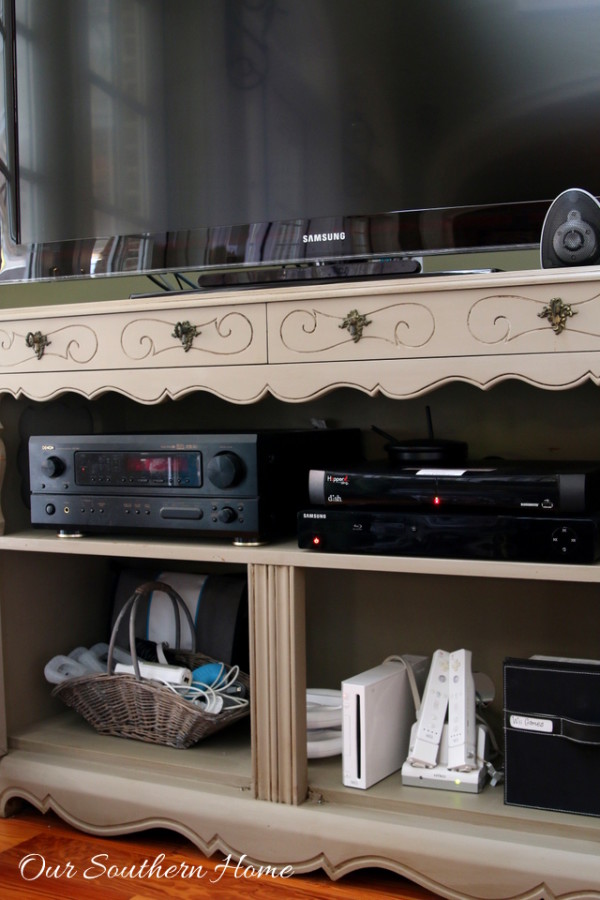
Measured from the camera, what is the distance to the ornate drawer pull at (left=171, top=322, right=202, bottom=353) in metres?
1.36

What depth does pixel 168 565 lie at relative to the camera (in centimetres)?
186

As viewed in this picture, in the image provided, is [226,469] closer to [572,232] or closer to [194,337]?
[194,337]

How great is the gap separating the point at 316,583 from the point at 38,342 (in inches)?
26.0

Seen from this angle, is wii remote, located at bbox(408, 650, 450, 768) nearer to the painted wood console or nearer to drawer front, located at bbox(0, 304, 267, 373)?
the painted wood console

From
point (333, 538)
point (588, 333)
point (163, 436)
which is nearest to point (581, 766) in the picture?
point (333, 538)

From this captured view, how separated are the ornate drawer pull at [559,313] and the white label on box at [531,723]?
1.68 ft

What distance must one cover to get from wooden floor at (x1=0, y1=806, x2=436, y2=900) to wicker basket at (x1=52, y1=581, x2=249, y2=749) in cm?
16

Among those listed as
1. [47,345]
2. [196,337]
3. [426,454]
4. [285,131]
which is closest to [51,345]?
[47,345]

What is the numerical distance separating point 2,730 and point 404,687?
26.7 inches

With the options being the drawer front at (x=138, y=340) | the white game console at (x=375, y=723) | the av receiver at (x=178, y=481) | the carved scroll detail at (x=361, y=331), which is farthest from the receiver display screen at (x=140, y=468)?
the white game console at (x=375, y=723)

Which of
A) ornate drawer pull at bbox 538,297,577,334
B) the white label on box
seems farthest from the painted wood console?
the white label on box

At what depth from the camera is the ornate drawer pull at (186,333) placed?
53.7 inches

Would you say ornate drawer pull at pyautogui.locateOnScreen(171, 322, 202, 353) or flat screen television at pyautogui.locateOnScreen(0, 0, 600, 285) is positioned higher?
flat screen television at pyautogui.locateOnScreen(0, 0, 600, 285)

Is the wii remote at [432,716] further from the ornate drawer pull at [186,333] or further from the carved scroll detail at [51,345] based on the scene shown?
the carved scroll detail at [51,345]
